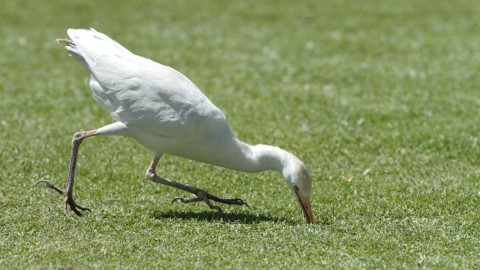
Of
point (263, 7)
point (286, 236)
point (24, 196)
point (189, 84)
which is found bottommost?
point (263, 7)

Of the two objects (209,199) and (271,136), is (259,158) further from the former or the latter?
(271,136)

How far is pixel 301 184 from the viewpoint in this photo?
6.65 m

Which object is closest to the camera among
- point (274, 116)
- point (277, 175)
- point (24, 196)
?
point (24, 196)

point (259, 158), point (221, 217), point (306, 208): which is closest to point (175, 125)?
point (259, 158)

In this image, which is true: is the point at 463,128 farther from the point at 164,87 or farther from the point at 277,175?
the point at 164,87

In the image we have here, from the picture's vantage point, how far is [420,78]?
1198 centimetres

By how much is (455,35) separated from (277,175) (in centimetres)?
726

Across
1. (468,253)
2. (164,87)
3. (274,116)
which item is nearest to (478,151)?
(274,116)

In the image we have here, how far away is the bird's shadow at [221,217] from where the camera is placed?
6.80m

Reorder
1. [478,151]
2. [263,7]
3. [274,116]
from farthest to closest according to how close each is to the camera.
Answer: [263,7]
[274,116]
[478,151]

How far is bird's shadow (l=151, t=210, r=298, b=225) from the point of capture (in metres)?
6.80

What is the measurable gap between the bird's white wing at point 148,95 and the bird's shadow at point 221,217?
65 cm

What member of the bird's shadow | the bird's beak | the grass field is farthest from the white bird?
the grass field

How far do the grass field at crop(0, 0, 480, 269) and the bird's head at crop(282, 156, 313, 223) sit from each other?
7.0 inches
